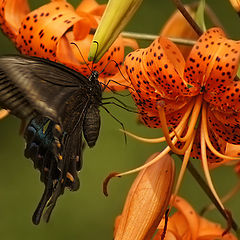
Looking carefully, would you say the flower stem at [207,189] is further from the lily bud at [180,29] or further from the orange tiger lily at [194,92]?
the lily bud at [180,29]

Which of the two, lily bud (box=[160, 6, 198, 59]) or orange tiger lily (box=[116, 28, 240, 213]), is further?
lily bud (box=[160, 6, 198, 59])

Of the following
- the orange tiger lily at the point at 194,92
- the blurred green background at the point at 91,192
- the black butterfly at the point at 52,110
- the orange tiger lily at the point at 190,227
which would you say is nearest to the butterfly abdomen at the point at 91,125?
the black butterfly at the point at 52,110

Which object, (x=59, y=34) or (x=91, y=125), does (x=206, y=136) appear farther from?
(x=59, y=34)

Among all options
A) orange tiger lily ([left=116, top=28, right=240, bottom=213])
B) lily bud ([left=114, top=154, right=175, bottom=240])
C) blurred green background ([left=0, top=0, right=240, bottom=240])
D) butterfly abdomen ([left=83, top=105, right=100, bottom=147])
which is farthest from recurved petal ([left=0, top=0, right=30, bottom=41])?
blurred green background ([left=0, top=0, right=240, bottom=240])

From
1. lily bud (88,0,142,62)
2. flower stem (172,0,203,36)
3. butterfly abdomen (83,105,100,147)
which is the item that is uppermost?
flower stem (172,0,203,36)

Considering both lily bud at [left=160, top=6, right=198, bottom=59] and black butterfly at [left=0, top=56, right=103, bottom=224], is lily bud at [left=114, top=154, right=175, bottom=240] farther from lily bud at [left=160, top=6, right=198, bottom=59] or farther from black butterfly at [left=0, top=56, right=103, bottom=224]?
lily bud at [left=160, top=6, right=198, bottom=59]

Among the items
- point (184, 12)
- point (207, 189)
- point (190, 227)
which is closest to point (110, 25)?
point (184, 12)
